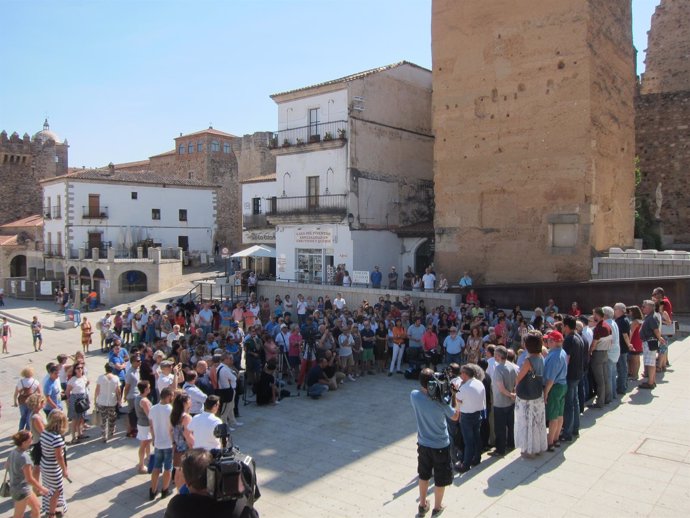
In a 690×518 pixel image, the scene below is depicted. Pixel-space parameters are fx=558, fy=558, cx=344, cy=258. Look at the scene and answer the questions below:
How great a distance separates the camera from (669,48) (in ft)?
102

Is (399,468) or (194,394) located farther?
(194,394)

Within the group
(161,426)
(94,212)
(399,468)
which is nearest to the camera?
(161,426)

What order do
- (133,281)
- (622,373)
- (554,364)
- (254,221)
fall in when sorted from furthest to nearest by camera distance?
(133,281)
(254,221)
(622,373)
(554,364)

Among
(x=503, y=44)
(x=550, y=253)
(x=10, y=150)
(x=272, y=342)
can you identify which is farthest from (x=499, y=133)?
(x=10, y=150)

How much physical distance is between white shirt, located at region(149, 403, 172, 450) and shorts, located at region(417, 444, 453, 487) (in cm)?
335

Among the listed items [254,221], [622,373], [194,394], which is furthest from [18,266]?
[622,373]

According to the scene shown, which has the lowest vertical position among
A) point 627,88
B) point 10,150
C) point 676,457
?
point 676,457

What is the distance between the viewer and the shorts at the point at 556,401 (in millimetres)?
7371

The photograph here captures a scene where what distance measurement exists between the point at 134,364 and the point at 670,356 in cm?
1122

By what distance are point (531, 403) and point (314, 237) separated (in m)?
19.1

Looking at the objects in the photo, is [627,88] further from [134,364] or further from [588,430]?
[134,364]

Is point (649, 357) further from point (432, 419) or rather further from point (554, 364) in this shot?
point (432, 419)

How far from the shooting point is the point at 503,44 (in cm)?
1870

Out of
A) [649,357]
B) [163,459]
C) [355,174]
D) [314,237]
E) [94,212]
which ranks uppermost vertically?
[355,174]
